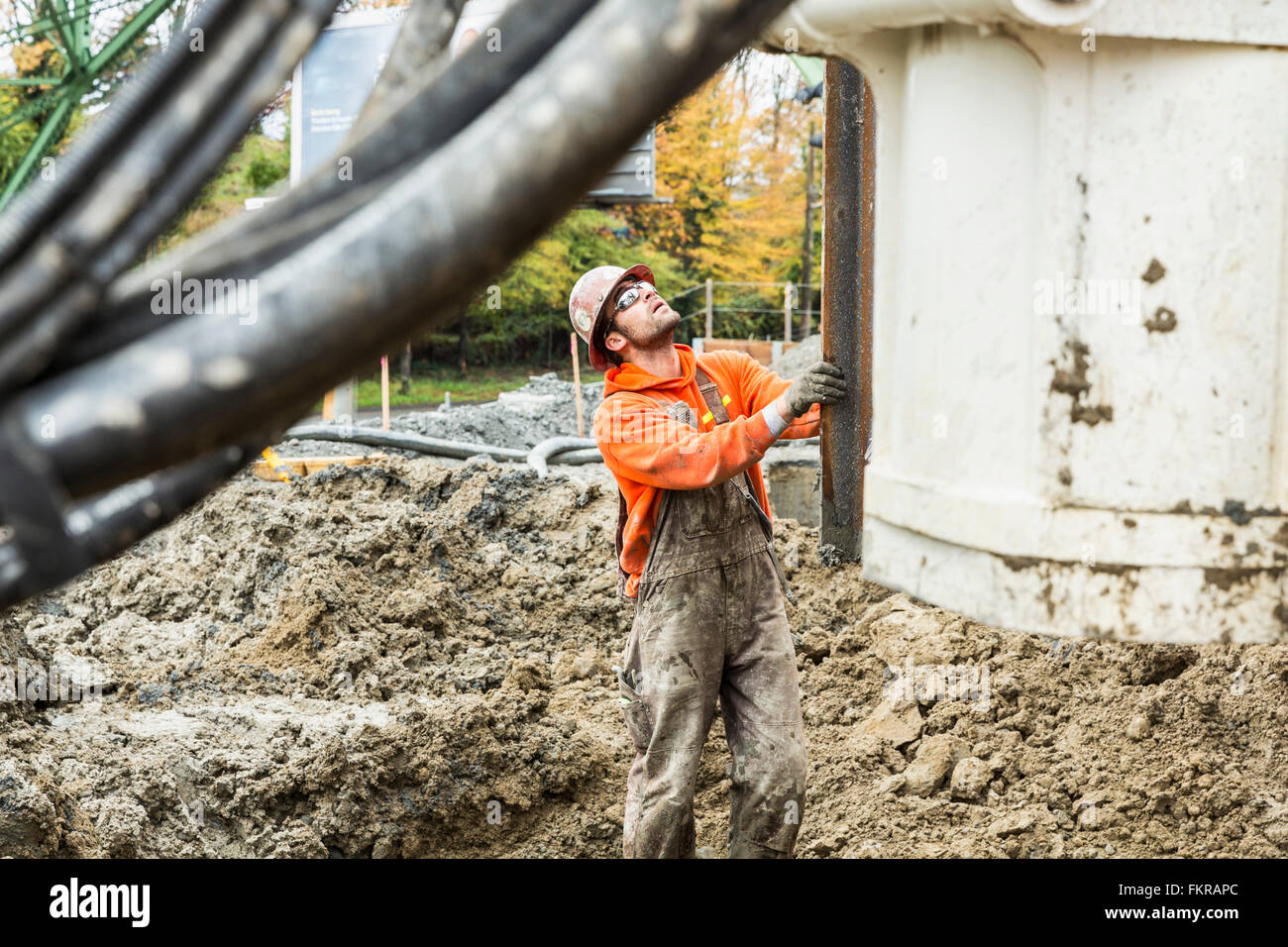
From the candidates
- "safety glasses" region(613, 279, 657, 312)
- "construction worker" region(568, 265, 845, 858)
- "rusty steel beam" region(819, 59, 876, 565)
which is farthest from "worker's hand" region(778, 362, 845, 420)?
"rusty steel beam" region(819, 59, 876, 565)

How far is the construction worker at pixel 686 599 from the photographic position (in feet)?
13.0

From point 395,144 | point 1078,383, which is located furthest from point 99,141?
point 1078,383

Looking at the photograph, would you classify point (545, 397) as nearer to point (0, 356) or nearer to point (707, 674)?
point (707, 674)

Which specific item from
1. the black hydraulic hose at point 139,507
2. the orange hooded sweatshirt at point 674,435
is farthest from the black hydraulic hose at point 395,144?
the orange hooded sweatshirt at point 674,435

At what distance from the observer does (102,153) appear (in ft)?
3.09

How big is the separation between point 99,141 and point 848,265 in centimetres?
483

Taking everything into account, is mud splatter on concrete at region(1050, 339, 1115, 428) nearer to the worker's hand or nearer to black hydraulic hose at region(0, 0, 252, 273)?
black hydraulic hose at region(0, 0, 252, 273)

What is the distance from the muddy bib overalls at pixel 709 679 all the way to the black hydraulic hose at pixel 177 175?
3096 millimetres

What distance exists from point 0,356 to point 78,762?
166 inches

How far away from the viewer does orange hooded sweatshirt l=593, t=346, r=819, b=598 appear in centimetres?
373

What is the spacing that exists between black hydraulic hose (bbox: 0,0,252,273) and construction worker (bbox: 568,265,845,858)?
2896mm

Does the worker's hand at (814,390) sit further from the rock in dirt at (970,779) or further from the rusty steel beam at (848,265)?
the rock in dirt at (970,779)

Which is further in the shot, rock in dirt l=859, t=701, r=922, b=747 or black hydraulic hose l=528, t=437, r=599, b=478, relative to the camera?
black hydraulic hose l=528, t=437, r=599, b=478
